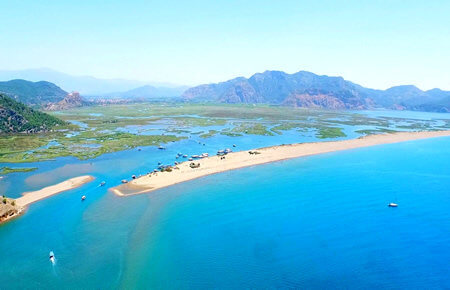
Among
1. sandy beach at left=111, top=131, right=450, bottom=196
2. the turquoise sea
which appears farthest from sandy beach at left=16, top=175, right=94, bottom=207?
sandy beach at left=111, top=131, right=450, bottom=196

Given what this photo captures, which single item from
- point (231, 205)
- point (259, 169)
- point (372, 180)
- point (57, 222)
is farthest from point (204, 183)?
point (372, 180)

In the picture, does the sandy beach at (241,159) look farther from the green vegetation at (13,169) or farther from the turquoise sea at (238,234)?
the green vegetation at (13,169)

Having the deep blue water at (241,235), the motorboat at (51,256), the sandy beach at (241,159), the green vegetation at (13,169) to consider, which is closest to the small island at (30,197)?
the deep blue water at (241,235)

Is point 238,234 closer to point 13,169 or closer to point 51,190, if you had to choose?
point 51,190

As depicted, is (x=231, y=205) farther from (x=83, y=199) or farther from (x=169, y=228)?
(x=83, y=199)

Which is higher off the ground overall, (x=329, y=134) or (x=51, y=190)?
(x=329, y=134)

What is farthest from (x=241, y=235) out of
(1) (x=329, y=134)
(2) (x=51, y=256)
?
(1) (x=329, y=134)
